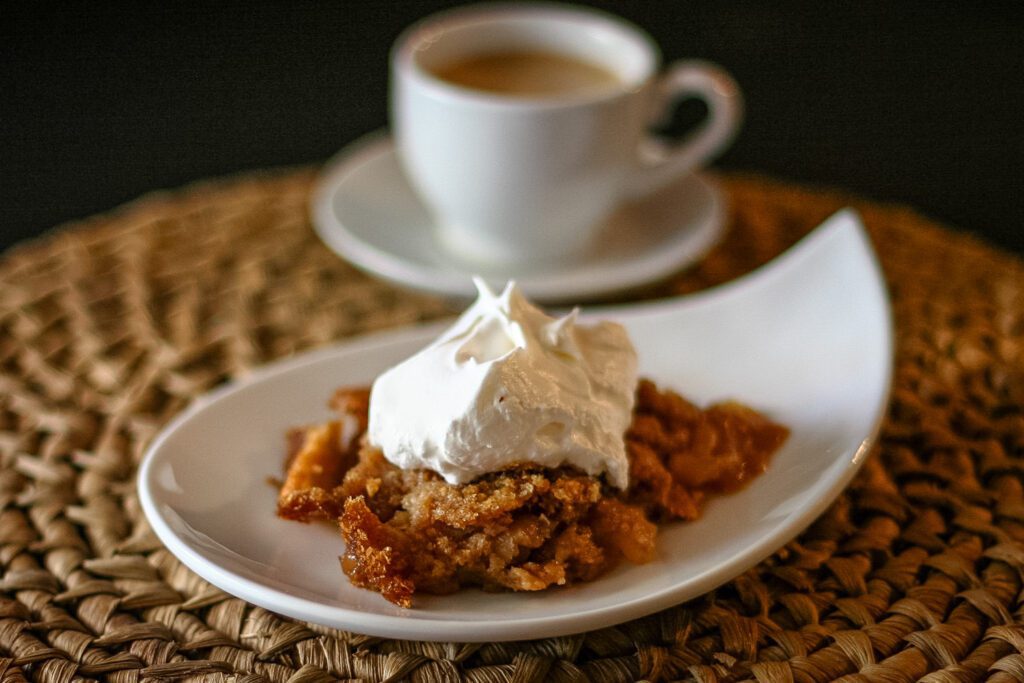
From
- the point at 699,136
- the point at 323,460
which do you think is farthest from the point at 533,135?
the point at 323,460


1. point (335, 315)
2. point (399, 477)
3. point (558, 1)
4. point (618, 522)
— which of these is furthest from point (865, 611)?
→ point (558, 1)

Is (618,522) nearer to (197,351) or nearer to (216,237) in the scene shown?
(197,351)

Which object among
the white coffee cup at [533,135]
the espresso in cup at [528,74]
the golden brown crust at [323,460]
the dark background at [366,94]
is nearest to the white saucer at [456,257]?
the white coffee cup at [533,135]

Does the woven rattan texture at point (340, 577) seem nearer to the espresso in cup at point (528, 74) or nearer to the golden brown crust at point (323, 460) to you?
the golden brown crust at point (323, 460)

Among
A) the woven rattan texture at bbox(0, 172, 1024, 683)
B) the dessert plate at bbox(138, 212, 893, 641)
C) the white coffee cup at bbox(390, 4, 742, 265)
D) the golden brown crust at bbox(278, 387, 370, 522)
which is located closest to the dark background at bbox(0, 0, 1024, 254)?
the woven rattan texture at bbox(0, 172, 1024, 683)

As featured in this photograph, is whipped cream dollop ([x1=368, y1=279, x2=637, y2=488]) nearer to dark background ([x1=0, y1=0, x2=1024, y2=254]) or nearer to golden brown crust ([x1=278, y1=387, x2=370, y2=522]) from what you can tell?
golden brown crust ([x1=278, y1=387, x2=370, y2=522])
